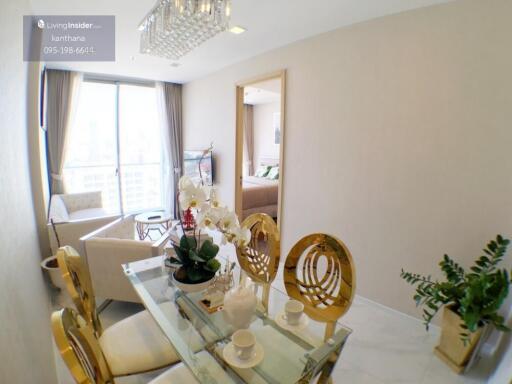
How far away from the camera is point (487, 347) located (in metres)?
1.91

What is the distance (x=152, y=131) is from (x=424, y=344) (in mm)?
5191

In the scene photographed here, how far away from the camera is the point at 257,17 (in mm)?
2328

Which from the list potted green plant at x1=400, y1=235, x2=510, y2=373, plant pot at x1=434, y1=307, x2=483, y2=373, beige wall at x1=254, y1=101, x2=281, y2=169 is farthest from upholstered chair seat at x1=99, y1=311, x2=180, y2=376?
beige wall at x1=254, y1=101, x2=281, y2=169

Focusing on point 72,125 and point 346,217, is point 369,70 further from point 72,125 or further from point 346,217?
point 72,125

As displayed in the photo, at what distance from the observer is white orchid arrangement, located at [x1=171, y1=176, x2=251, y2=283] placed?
1315 mm

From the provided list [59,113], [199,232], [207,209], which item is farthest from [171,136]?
[207,209]

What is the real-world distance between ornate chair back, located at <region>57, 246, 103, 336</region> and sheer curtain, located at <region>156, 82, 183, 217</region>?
Answer: 3.74m

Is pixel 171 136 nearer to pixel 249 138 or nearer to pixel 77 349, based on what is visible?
pixel 249 138

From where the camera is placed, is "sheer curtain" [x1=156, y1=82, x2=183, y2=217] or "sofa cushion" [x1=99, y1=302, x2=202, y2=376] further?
"sheer curtain" [x1=156, y1=82, x2=183, y2=217]

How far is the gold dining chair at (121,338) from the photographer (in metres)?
1.32

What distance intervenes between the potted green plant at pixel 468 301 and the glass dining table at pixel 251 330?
872 mm

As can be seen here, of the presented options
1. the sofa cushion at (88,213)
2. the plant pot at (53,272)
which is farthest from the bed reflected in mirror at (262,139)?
the plant pot at (53,272)

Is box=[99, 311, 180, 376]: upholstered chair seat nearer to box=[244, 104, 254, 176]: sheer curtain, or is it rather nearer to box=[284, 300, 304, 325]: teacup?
box=[284, 300, 304, 325]: teacup

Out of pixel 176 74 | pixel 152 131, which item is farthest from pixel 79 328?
pixel 152 131
